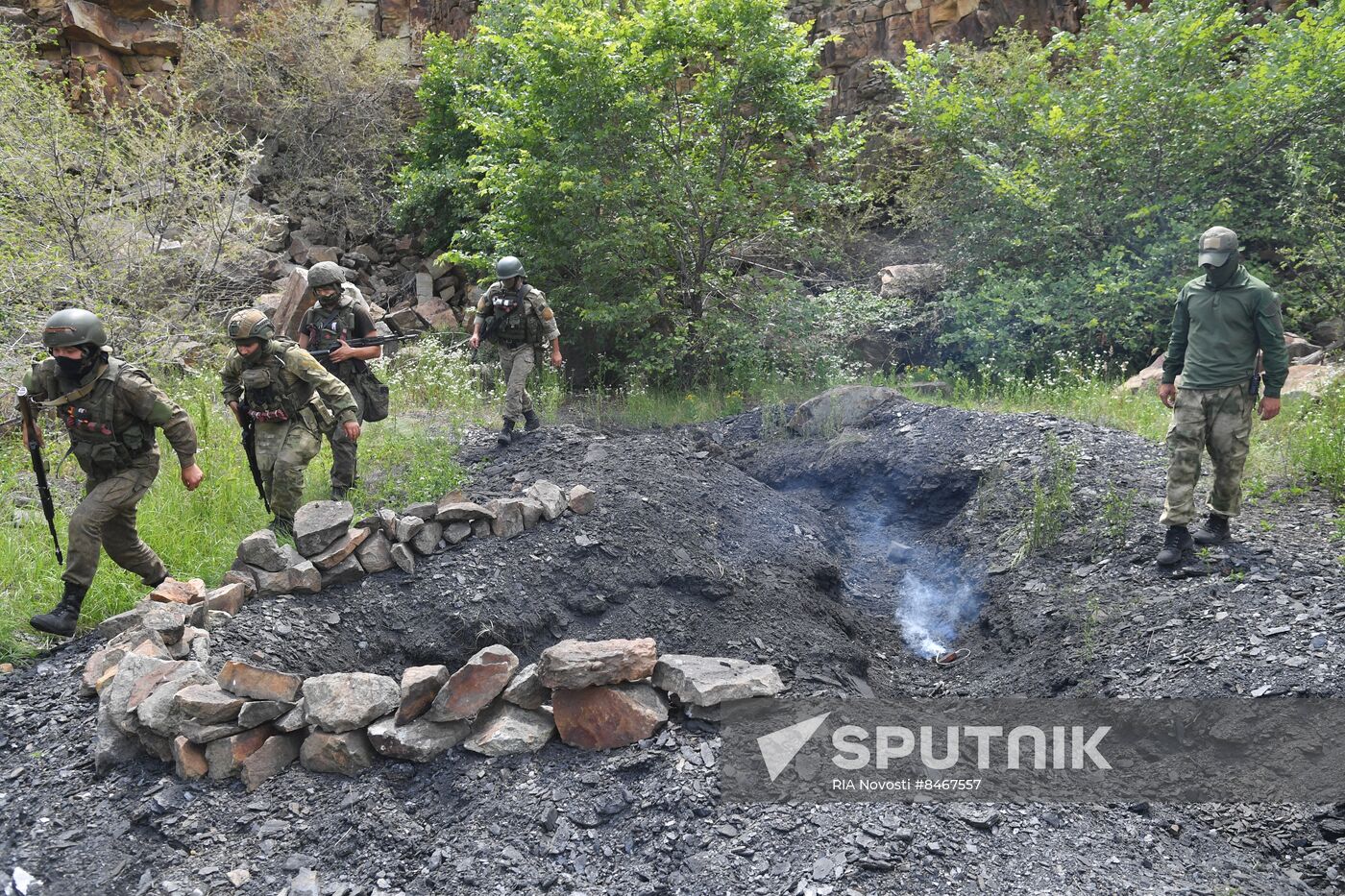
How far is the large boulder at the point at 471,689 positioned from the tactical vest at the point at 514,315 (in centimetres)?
444

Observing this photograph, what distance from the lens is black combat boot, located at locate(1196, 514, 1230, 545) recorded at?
5.26 meters

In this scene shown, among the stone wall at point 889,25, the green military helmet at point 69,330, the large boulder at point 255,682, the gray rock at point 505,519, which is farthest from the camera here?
the stone wall at point 889,25

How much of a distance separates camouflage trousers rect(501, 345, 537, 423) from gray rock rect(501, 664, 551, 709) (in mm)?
4288

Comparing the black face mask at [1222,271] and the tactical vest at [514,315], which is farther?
the tactical vest at [514,315]

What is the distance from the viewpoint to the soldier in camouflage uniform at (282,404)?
556cm

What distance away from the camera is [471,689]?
371 cm

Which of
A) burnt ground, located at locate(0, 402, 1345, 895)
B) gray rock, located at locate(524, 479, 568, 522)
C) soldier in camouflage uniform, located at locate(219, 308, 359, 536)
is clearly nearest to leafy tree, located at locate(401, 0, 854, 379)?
burnt ground, located at locate(0, 402, 1345, 895)

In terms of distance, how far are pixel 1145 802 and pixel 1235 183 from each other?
937cm

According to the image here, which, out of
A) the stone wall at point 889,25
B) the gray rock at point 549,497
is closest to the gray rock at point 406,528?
the gray rock at point 549,497

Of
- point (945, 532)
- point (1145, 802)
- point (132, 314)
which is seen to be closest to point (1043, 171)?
point (945, 532)

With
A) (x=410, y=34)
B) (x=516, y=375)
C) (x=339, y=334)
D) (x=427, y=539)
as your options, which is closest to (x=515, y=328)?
(x=516, y=375)

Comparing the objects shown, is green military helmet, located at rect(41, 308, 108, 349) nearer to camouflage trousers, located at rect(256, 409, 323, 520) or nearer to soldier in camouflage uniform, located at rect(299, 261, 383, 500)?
camouflage trousers, located at rect(256, 409, 323, 520)

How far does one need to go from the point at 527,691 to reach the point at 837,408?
5688 millimetres

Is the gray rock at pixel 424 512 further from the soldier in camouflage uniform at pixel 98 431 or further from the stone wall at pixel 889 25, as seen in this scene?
the stone wall at pixel 889 25
